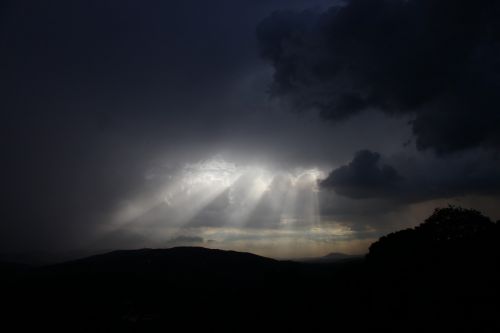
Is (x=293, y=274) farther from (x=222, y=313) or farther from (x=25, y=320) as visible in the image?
(x=25, y=320)

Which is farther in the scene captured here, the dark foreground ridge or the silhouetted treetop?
the silhouetted treetop

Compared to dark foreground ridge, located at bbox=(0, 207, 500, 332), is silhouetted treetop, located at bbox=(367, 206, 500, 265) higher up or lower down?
higher up

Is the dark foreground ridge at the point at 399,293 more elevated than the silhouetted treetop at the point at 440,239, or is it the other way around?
the silhouetted treetop at the point at 440,239

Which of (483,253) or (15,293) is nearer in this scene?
(483,253)

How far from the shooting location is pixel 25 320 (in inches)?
5645

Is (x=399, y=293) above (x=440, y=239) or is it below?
below

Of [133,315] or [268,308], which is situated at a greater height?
[268,308]

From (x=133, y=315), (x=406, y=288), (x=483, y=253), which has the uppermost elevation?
(x=483, y=253)

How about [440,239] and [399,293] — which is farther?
[440,239]

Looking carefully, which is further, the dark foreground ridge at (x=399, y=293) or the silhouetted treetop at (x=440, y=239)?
the silhouetted treetop at (x=440, y=239)

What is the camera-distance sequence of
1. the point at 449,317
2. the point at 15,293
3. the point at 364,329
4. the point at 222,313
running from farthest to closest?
the point at 15,293 → the point at 222,313 → the point at 364,329 → the point at 449,317

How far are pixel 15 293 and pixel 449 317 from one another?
776 feet

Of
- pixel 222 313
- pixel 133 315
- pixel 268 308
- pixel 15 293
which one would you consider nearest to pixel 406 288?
pixel 268 308

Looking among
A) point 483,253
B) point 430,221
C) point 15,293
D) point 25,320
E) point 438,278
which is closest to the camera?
point 438,278
